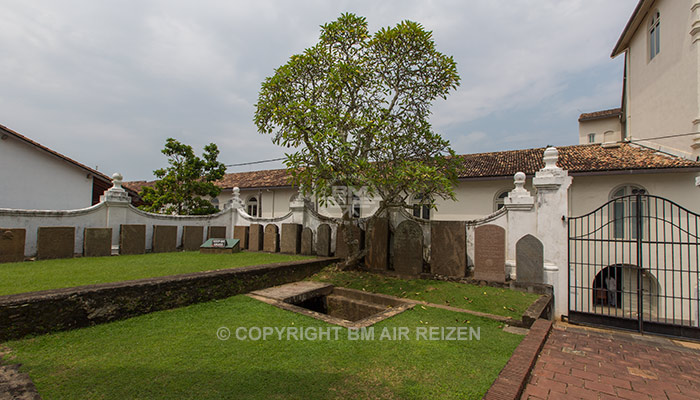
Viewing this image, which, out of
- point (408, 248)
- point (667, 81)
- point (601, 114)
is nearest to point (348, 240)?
point (408, 248)

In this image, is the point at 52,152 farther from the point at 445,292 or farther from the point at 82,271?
the point at 445,292

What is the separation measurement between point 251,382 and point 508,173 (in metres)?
13.2

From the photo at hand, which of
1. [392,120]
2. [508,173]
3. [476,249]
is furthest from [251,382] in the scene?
[508,173]

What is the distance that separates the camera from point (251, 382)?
2.77 meters

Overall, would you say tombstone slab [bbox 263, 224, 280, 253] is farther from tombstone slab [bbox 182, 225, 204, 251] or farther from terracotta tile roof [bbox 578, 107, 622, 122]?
terracotta tile roof [bbox 578, 107, 622, 122]

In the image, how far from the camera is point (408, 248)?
789 cm

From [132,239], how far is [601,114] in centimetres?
2917

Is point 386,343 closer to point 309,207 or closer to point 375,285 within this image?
point 375,285

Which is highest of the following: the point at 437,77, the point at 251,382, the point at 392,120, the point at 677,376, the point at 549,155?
the point at 437,77

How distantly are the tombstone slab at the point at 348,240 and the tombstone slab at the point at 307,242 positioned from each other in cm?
102

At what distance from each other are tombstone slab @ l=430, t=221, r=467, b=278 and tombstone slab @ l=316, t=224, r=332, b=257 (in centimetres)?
328

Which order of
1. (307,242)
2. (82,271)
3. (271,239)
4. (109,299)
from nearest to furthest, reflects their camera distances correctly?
(109,299) → (82,271) → (307,242) → (271,239)

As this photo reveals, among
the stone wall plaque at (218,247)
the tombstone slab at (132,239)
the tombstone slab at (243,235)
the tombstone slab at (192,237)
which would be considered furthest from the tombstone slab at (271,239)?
the tombstone slab at (132,239)

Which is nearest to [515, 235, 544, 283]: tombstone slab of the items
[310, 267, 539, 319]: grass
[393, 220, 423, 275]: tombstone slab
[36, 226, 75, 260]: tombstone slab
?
[310, 267, 539, 319]: grass
